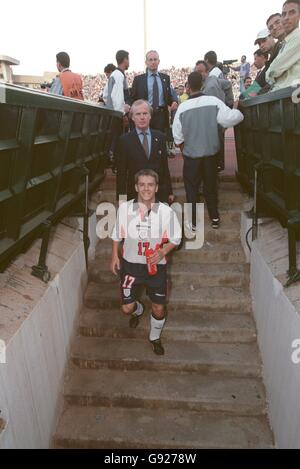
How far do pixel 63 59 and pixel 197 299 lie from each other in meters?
3.98

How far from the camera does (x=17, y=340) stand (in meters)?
2.74

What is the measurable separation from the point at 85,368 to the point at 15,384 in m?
1.47

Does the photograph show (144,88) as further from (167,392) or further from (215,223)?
(167,392)

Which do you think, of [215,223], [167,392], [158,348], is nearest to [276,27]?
[215,223]

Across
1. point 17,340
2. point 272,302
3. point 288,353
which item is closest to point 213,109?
point 272,302

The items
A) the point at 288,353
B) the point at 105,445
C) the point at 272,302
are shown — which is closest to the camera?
the point at 288,353

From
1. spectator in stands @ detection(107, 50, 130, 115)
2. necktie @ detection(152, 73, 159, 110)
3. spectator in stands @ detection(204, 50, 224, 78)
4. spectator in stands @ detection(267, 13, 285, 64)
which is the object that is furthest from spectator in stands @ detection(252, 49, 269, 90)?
spectator in stands @ detection(107, 50, 130, 115)

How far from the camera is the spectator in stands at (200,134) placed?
4.74 meters

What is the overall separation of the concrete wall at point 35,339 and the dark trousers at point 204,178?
164cm

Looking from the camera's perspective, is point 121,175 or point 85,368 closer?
point 85,368

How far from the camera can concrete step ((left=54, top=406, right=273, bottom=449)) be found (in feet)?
11.1

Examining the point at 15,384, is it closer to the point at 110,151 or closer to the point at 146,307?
the point at 146,307

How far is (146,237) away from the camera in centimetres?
371

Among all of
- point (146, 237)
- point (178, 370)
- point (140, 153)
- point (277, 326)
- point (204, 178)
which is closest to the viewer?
point (277, 326)
